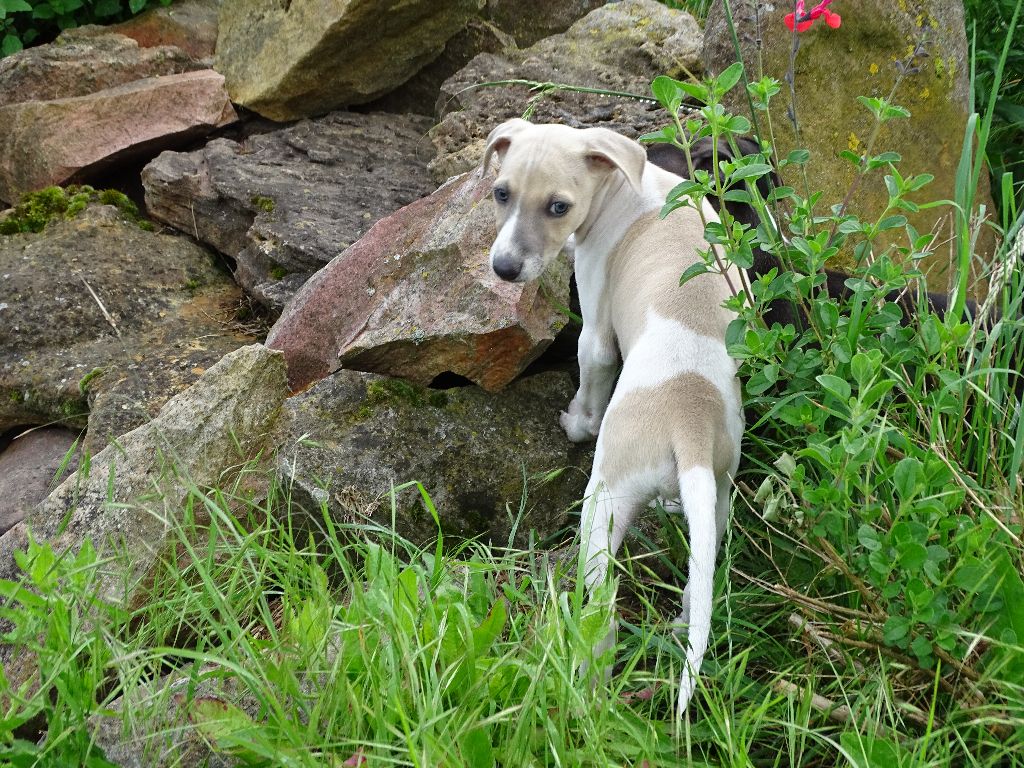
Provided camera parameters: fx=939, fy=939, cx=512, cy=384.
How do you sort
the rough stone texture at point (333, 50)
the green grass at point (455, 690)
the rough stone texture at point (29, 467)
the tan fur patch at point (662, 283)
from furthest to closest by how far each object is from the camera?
the rough stone texture at point (333, 50)
the rough stone texture at point (29, 467)
the tan fur patch at point (662, 283)
the green grass at point (455, 690)

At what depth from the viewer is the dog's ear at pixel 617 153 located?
126 inches

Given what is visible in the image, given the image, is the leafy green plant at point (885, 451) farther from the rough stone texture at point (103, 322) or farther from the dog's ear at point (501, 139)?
the rough stone texture at point (103, 322)

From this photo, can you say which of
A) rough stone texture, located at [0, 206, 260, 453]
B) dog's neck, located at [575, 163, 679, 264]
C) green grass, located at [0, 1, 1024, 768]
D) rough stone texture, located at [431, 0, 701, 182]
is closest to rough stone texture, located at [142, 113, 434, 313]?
rough stone texture, located at [0, 206, 260, 453]

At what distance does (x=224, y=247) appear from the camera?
4969mm

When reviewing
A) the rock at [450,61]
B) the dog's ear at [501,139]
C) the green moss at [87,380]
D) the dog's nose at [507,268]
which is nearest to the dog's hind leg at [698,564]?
the dog's nose at [507,268]

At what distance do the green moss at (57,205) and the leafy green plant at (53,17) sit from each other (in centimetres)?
171

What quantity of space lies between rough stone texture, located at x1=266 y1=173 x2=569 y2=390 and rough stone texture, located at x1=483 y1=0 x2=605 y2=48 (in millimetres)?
2590

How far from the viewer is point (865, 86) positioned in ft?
14.2

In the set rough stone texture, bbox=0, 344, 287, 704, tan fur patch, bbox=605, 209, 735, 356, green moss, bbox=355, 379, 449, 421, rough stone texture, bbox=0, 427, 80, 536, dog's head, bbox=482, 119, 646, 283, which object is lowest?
rough stone texture, bbox=0, 427, 80, 536

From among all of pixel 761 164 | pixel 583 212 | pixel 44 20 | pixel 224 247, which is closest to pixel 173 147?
pixel 224 247

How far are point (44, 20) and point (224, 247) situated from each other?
2849 millimetres

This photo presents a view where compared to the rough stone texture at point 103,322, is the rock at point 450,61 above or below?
above

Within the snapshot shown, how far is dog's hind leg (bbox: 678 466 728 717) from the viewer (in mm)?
2170

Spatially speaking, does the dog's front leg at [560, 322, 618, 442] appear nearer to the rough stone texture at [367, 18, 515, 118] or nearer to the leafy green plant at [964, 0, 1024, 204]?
the leafy green plant at [964, 0, 1024, 204]
